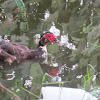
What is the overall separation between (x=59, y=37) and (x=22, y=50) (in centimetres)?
15

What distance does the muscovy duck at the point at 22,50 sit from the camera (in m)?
0.70

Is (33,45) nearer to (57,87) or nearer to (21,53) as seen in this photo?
(21,53)

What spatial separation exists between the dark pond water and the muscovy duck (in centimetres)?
2

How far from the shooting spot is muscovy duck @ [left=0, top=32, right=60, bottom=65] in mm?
695

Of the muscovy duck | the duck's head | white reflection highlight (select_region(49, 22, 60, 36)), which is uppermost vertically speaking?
white reflection highlight (select_region(49, 22, 60, 36))

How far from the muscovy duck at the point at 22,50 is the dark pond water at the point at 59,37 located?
2cm

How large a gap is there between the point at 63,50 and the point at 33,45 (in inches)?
4.5

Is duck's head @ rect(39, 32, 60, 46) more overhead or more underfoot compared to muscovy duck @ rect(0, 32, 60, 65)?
more overhead

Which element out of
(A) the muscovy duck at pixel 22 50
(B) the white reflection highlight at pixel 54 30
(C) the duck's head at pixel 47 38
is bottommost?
(A) the muscovy duck at pixel 22 50

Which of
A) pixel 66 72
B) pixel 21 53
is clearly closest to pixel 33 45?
pixel 21 53

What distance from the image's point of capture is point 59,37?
737mm

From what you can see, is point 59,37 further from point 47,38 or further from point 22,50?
Answer: point 22,50

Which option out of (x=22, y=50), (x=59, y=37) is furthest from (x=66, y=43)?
(x=22, y=50)

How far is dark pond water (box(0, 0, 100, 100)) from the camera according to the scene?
70 cm
